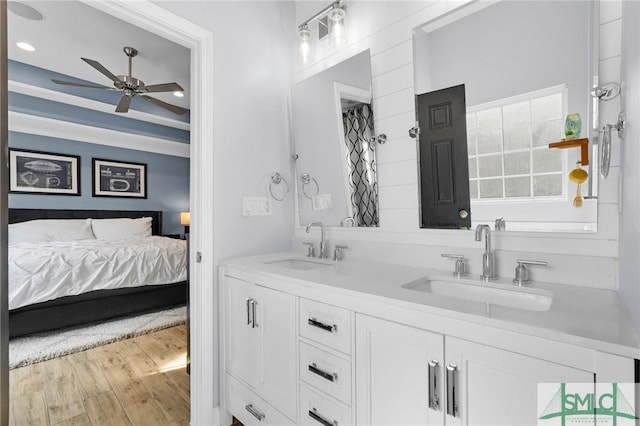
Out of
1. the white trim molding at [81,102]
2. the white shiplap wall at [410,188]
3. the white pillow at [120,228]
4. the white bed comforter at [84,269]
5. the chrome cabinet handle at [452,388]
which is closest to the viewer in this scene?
the chrome cabinet handle at [452,388]

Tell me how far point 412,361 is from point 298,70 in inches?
78.8

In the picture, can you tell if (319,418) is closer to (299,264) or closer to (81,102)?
(299,264)

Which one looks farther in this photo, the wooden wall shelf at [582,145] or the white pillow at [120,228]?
the white pillow at [120,228]

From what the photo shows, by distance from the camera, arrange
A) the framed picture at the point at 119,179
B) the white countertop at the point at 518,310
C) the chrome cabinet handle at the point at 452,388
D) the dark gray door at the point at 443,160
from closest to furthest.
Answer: the white countertop at the point at 518,310 < the chrome cabinet handle at the point at 452,388 < the dark gray door at the point at 443,160 < the framed picture at the point at 119,179

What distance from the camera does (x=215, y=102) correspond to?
5.91ft

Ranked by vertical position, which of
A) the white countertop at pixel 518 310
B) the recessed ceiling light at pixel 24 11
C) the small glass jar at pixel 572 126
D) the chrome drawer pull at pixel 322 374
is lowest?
the chrome drawer pull at pixel 322 374

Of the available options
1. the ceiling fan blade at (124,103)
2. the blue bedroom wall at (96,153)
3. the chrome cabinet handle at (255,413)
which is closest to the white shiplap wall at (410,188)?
the chrome cabinet handle at (255,413)

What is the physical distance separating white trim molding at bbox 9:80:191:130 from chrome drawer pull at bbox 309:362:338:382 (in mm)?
4487

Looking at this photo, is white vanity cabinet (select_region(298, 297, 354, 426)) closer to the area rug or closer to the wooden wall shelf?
the wooden wall shelf

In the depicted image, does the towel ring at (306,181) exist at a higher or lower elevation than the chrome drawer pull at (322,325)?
higher

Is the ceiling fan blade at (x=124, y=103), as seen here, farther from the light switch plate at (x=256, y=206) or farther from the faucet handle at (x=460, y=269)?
the faucet handle at (x=460, y=269)

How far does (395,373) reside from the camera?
1013 millimetres

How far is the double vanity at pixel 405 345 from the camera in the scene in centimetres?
75

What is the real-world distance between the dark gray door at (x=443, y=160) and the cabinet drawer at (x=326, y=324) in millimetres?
710
